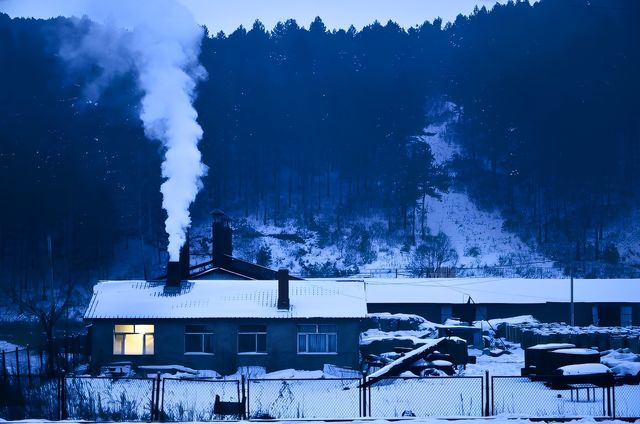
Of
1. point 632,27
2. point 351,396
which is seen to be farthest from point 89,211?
point 632,27

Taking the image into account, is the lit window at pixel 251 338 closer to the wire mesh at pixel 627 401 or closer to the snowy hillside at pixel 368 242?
the wire mesh at pixel 627 401

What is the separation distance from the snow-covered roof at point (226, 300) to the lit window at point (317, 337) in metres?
0.72

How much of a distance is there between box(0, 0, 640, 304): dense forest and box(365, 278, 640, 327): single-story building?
92.6 ft

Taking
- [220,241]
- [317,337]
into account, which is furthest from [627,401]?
[220,241]

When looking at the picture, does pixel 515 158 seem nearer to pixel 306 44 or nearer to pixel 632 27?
pixel 632 27

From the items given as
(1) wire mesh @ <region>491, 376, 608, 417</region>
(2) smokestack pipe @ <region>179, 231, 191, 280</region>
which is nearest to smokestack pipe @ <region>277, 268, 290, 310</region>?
(2) smokestack pipe @ <region>179, 231, 191, 280</region>

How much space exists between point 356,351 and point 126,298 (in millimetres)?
11076

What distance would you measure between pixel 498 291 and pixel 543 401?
2895 centimetres

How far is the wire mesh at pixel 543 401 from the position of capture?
717 inches

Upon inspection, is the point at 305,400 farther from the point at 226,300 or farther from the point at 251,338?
the point at 226,300

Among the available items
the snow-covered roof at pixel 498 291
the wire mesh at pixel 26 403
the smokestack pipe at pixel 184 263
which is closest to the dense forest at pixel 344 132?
the snow-covered roof at pixel 498 291

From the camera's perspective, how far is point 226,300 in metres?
31.7

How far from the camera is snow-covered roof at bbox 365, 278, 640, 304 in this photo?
1855 inches

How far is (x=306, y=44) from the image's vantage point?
10225cm
